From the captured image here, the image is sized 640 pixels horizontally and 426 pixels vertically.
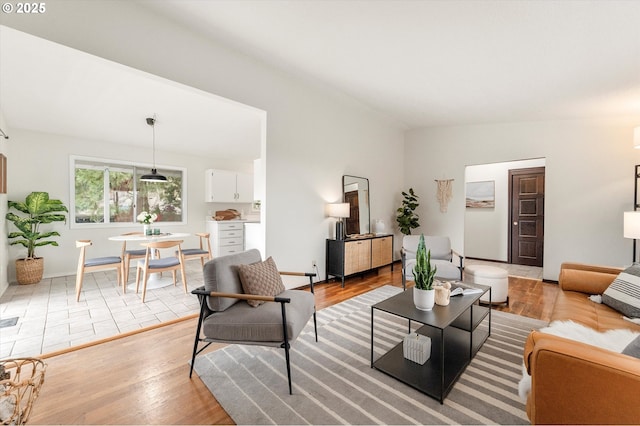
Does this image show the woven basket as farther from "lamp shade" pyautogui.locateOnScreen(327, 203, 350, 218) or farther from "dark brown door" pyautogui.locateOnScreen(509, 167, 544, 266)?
"dark brown door" pyautogui.locateOnScreen(509, 167, 544, 266)

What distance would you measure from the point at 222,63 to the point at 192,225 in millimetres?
4221

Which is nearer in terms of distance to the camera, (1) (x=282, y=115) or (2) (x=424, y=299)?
(2) (x=424, y=299)

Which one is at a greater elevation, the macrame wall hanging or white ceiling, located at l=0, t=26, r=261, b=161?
white ceiling, located at l=0, t=26, r=261, b=161

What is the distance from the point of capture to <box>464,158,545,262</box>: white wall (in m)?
6.10

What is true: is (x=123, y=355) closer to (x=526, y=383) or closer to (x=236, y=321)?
(x=236, y=321)

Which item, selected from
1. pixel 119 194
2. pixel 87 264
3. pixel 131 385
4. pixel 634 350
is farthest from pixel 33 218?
pixel 634 350

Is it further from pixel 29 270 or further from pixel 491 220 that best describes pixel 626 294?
pixel 29 270

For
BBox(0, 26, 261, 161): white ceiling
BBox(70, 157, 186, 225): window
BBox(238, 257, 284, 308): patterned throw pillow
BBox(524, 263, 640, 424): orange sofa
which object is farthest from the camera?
BBox(70, 157, 186, 225): window

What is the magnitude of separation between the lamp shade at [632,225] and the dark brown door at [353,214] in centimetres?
348

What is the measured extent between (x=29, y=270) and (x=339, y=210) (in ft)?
16.0

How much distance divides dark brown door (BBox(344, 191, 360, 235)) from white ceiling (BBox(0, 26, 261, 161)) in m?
2.17

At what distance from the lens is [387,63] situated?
3.17 m

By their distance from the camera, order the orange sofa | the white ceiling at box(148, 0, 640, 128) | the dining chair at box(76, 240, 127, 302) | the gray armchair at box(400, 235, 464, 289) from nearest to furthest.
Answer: the orange sofa
the white ceiling at box(148, 0, 640, 128)
the dining chair at box(76, 240, 127, 302)
the gray armchair at box(400, 235, 464, 289)

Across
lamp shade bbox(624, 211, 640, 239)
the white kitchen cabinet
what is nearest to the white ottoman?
lamp shade bbox(624, 211, 640, 239)
